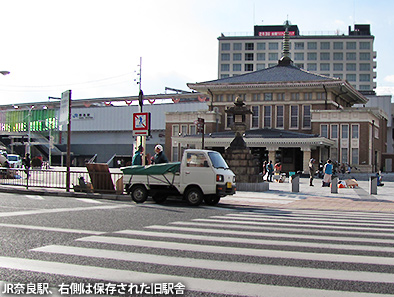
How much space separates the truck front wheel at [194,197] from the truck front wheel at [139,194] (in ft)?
5.31

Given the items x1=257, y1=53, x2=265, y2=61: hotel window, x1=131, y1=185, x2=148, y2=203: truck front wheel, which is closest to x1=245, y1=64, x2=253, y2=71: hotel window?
x1=257, y1=53, x2=265, y2=61: hotel window

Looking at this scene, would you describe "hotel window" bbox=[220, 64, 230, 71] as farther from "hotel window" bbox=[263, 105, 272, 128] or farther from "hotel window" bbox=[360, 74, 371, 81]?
"hotel window" bbox=[263, 105, 272, 128]

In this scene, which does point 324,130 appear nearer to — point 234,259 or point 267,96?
point 267,96

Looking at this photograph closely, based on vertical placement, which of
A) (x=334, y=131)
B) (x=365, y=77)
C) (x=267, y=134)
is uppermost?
(x=365, y=77)

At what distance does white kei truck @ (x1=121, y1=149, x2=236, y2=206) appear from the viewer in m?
16.1

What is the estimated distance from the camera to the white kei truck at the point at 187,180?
52.9ft

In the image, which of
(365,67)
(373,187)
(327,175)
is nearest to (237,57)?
(365,67)

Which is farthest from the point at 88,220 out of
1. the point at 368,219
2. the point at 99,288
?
the point at 368,219

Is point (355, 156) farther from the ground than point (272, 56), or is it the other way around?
point (272, 56)

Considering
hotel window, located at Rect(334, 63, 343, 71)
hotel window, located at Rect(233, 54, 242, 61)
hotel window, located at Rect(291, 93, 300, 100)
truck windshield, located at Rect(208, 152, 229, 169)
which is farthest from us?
hotel window, located at Rect(233, 54, 242, 61)

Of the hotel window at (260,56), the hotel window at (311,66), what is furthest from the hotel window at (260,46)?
the hotel window at (311,66)

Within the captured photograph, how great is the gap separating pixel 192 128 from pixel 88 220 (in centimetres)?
4823

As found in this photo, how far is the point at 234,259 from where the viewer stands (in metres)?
7.25

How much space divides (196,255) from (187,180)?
29.0ft
